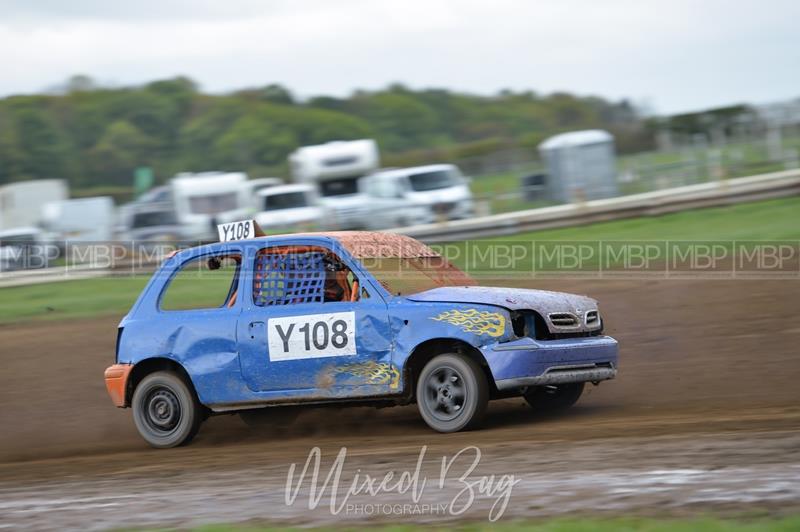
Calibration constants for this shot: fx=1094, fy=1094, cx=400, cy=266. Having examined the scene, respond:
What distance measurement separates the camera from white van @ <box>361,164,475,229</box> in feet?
82.4

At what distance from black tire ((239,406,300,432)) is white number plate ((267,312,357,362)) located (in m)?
0.58

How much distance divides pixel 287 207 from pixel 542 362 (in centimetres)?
2001

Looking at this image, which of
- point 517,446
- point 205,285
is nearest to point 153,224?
point 205,285

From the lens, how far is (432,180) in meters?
27.0

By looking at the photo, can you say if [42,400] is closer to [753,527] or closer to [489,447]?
[489,447]

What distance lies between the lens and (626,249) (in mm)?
17172

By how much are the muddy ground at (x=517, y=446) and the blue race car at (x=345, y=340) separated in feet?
1.09

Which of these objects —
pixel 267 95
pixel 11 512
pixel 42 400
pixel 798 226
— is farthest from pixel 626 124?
pixel 11 512

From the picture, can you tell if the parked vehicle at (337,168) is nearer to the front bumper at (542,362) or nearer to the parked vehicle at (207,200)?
the parked vehicle at (207,200)

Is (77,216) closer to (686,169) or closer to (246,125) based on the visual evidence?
(686,169)

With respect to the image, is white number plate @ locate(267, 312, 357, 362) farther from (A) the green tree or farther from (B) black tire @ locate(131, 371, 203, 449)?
(A) the green tree

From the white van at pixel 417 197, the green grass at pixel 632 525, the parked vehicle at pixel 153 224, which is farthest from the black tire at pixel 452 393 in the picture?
the parked vehicle at pixel 153 224

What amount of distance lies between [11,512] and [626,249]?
40.2ft

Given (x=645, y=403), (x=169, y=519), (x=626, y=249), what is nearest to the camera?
(x=169, y=519)
